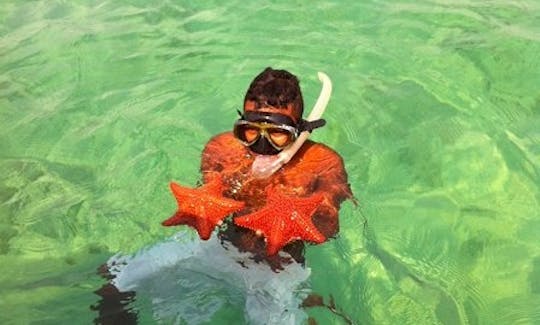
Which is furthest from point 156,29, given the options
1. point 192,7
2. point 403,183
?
point 403,183

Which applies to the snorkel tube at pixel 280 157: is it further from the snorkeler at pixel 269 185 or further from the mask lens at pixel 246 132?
the mask lens at pixel 246 132

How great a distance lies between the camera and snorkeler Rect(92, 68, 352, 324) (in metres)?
3.96

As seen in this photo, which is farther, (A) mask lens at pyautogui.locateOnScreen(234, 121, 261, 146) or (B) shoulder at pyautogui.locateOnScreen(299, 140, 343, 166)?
(B) shoulder at pyautogui.locateOnScreen(299, 140, 343, 166)

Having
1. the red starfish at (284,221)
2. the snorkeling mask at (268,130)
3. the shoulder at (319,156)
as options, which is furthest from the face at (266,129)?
the red starfish at (284,221)

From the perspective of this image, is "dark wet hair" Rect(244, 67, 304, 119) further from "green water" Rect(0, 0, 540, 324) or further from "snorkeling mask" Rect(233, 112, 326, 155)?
"green water" Rect(0, 0, 540, 324)

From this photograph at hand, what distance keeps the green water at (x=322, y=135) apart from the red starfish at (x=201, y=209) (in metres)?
0.92

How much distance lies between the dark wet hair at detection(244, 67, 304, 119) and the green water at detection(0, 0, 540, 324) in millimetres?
1384

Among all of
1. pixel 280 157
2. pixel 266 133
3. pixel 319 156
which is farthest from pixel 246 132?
pixel 319 156

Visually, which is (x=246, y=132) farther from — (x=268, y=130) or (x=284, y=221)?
(x=284, y=221)

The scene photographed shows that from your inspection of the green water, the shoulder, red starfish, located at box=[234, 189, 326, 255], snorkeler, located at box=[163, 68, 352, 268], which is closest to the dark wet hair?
snorkeler, located at box=[163, 68, 352, 268]

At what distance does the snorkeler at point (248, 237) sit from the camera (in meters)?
3.96

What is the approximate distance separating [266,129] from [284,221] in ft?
2.21

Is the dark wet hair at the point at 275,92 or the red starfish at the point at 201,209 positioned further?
the dark wet hair at the point at 275,92

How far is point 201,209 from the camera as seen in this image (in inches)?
143
